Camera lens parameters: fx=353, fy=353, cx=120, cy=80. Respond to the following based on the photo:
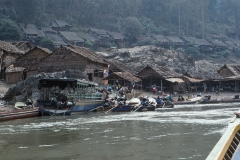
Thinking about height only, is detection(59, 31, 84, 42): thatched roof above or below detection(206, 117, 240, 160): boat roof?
above

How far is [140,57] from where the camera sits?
157ft

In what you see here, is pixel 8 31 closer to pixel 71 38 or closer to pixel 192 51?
pixel 71 38

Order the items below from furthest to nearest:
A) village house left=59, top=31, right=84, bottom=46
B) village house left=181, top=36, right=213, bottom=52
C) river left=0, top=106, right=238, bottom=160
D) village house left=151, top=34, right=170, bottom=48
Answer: village house left=181, top=36, right=213, bottom=52
village house left=151, top=34, right=170, bottom=48
village house left=59, top=31, right=84, bottom=46
river left=0, top=106, right=238, bottom=160

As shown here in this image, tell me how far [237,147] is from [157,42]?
5674 cm

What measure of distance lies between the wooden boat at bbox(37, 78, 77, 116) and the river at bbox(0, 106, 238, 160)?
8.67ft

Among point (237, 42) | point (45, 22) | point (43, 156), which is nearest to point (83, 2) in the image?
point (45, 22)

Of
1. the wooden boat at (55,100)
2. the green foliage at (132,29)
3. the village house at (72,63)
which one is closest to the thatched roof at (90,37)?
the green foliage at (132,29)

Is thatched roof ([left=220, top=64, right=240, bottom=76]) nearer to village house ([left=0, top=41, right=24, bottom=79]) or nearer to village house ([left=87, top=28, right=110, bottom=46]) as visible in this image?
village house ([left=87, top=28, right=110, bottom=46])

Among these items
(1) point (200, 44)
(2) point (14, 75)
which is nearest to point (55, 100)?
(2) point (14, 75)

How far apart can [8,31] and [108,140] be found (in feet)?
133

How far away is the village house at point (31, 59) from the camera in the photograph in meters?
34.3

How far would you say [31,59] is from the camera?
35375mm

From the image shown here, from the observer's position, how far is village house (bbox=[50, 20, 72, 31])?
59.5 meters

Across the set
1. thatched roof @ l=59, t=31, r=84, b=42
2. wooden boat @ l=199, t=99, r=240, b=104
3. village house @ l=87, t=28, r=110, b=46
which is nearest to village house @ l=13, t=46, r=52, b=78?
wooden boat @ l=199, t=99, r=240, b=104
